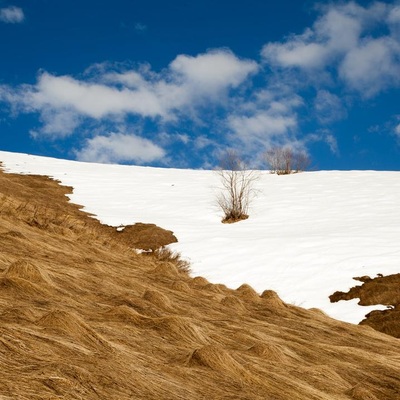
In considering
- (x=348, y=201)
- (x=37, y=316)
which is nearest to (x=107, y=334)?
(x=37, y=316)

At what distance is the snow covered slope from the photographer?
16578 mm

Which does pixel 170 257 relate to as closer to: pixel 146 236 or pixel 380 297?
pixel 146 236

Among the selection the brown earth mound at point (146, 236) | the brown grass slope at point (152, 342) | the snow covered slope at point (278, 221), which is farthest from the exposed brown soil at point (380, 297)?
the brown earth mound at point (146, 236)

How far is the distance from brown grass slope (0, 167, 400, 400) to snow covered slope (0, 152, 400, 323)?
6.79 m

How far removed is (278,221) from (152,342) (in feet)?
70.2

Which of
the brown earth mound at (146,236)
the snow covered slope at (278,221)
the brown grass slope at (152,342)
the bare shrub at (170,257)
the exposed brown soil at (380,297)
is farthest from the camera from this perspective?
the brown earth mound at (146,236)

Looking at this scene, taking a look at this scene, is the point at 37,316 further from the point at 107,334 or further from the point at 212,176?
the point at 212,176

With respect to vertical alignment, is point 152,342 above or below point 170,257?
below

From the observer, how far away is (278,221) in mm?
25625

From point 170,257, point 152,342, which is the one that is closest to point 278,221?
point 170,257

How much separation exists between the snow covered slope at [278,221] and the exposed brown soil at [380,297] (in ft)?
1.14

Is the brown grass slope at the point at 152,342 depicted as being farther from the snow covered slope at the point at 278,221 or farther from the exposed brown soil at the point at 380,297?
the snow covered slope at the point at 278,221

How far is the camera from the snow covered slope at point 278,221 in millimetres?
16578

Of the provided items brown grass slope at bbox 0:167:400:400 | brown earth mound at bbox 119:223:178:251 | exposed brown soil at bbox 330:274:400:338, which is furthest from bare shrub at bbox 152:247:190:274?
brown grass slope at bbox 0:167:400:400
